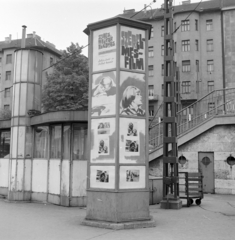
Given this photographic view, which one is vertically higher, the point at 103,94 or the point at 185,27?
the point at 185,27

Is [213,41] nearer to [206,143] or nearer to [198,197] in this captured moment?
[206,143]

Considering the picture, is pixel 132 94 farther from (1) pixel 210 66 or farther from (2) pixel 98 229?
(1) pixel 210 66

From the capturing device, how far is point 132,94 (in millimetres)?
9711

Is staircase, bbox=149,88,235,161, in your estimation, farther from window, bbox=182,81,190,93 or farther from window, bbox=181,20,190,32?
window, bbox=181,20,190,32

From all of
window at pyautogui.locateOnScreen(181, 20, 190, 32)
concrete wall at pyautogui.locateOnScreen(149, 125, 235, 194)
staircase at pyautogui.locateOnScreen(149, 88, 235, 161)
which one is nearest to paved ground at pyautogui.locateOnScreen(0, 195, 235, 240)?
concrete wall at pyautogui.locateOnScreen(149, 125, 235, 194)

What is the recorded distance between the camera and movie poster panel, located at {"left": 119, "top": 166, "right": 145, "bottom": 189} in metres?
9.26

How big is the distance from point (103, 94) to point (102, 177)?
2.24m

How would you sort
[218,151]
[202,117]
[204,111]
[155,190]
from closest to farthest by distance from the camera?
[155,190]
[218,151]
[202,117]
[204,111]

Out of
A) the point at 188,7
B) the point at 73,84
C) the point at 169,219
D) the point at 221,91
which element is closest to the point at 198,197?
the point at 169,219

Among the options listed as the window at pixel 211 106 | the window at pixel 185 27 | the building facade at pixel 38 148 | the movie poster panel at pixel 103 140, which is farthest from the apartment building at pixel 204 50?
the movie poster panel at pixel 103 140

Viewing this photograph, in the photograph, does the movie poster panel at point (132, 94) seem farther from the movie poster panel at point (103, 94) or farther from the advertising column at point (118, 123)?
the movie poster panel at point (103, 94)

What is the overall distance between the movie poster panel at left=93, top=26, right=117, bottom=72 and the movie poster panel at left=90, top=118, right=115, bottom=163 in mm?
1523

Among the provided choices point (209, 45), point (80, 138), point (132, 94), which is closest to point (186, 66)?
point (209, 45)

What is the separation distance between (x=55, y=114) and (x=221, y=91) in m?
11.4
